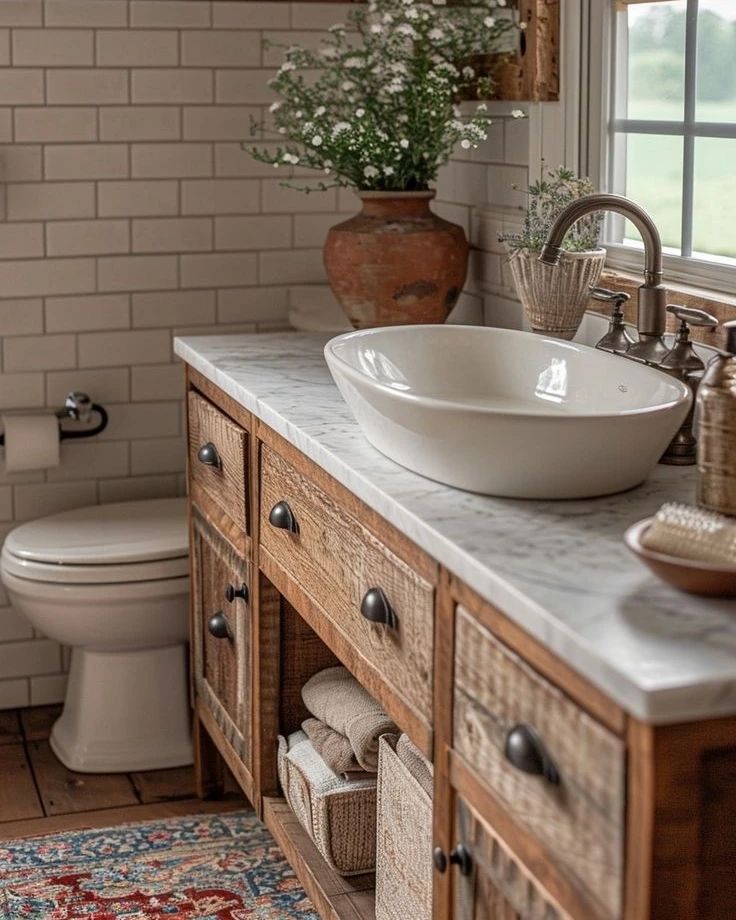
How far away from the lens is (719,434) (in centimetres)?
149

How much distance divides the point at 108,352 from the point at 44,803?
112 centimetres

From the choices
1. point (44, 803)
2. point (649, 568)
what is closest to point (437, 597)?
Answer: point (649, 568)

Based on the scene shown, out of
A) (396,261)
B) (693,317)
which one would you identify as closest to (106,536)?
(396,261)

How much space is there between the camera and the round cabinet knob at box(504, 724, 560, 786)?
Answer: 126 centimetres

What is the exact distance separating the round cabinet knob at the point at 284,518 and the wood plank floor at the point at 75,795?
1.06 metres

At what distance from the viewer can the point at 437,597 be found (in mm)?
1529

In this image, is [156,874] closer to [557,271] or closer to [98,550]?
[98,550]

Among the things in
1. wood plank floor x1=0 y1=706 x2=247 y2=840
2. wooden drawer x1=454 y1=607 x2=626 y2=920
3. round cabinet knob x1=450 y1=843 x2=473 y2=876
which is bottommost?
wood plank floor x1=0 y1=706 x2=247 y2=840

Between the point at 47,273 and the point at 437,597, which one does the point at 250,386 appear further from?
the point at 47,273

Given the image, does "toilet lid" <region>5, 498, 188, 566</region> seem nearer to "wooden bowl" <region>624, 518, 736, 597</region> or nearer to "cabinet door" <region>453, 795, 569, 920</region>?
"cabinet door" <region>453, 795, 569, 920</region>

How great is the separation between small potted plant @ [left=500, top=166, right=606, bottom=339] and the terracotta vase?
46cm

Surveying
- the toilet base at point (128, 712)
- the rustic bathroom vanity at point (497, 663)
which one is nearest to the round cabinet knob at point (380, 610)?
the rustic bathroom vanity at point (497, 663)

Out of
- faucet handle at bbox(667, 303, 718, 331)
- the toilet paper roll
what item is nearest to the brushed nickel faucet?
faucet handle at bbox(667, 303, 718, 331)

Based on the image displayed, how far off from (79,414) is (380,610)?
71.6 inches
